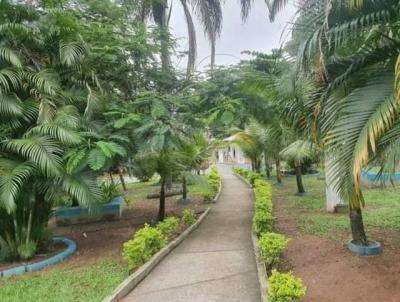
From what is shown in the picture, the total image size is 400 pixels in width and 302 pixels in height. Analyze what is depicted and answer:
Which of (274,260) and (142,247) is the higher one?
(142,247)

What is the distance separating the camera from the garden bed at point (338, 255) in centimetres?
510

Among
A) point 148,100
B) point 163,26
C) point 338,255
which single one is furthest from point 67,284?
point 163,26

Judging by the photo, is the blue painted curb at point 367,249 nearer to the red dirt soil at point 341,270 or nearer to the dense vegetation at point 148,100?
the red dirt soil at point 341,270

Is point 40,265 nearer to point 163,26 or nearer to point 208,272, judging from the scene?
point 208,272

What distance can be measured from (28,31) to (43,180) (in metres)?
2.91

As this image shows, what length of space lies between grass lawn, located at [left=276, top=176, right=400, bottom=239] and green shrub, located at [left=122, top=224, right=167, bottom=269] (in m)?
3.34

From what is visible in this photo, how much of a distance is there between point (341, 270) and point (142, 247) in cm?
301

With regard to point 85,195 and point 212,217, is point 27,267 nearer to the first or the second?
point 85,195

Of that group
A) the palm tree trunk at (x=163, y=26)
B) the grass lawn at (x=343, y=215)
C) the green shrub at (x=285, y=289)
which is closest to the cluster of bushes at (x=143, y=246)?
the green shrub at (x=285, y=289)

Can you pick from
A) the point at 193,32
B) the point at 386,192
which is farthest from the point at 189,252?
the point at 193,32

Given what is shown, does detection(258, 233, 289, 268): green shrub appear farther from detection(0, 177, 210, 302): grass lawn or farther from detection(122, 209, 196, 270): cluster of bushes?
detection(0, 177, 210, 302): grass lawn

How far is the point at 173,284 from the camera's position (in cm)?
568

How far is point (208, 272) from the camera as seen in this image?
6.15 metres

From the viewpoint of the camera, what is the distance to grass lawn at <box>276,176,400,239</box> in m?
8.43
